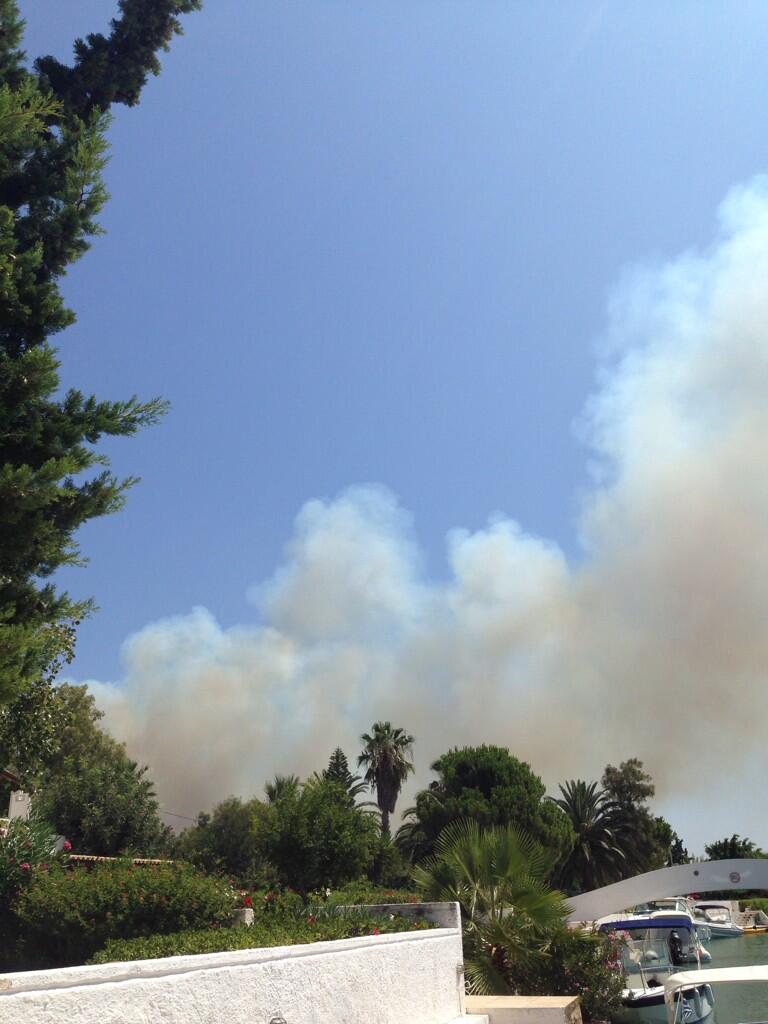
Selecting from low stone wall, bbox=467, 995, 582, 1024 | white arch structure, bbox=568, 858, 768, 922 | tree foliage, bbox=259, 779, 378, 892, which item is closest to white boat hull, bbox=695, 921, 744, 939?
white arch structure, bbox=568, 858, 768, 922

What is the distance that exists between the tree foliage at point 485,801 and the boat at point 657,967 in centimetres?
2398

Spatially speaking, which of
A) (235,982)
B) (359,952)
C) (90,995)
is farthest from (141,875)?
(90,995)

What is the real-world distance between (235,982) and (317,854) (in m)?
21.1

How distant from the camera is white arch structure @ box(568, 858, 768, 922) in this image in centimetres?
3250

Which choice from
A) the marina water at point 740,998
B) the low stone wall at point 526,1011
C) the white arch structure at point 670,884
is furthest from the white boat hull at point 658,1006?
the white arch structure at point 670,884

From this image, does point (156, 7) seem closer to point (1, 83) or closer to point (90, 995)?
point (1, 83)

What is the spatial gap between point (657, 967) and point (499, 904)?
906 centimetres

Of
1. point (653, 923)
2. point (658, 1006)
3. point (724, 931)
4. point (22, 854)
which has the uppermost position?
point (22, 854)

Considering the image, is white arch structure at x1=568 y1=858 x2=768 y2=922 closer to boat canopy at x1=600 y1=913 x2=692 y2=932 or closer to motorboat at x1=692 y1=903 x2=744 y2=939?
boat canopy at x1=600 y1=913 x2=692 y2=932

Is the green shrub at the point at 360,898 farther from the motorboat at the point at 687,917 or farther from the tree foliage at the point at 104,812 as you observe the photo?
the tree foliage at the point at 104,812

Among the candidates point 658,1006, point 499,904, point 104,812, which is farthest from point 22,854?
point 104,812

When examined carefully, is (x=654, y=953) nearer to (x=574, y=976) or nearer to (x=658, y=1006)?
(x=658, y=1006)

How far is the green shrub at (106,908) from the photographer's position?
1348 cm

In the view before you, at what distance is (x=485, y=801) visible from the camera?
5075cm
